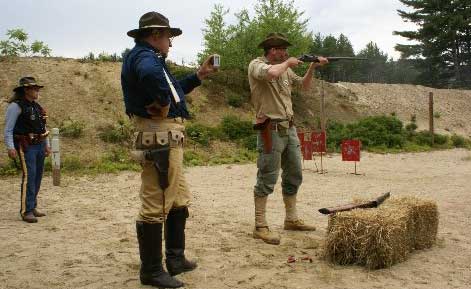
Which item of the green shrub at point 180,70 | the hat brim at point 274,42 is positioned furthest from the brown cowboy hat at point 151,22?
the green shrub at point 180,70

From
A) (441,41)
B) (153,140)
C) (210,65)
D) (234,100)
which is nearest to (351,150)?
(210,65)

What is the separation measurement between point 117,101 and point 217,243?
15.3 metres

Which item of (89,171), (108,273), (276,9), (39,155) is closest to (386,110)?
(276,9)

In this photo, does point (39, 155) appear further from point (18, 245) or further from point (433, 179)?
point (433, 179)

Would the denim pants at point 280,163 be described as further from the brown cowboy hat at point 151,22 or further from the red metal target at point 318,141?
the red metal target at point 318,141

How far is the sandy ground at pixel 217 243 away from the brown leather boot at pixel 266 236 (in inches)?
3.0

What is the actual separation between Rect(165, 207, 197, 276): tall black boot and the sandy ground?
0.13 metres

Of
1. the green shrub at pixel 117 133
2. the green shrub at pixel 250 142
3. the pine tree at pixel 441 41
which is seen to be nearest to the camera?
the green shrub at pixel 117 133

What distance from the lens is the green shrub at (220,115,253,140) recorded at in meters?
19.0

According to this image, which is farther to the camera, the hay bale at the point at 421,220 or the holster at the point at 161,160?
the hay bale at the point at 421,220

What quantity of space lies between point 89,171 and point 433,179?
8.14 metres

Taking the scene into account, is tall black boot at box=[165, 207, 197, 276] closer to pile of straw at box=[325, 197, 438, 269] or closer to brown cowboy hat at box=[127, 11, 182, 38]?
pile of straw at box=[325, 197, 438, 269]

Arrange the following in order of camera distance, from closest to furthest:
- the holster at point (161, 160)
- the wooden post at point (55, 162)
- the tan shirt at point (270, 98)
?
the holster at point (161, 160) → the tan shirt at point (270, 98) → the wooden post at point (55, 162)

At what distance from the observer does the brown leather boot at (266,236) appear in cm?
513
